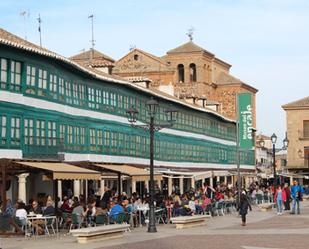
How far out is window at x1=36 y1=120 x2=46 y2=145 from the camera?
3832 centimetres

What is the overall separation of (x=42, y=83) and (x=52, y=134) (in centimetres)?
267

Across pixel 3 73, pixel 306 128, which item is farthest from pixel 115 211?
pixel 306 128

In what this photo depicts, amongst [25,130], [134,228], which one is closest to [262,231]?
[134,228]

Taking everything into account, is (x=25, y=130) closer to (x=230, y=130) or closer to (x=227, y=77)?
(x=230, y=130)

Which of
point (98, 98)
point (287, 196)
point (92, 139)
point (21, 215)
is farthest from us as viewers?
point (98, 98)

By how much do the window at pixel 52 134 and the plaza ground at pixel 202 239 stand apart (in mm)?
Result: 10003

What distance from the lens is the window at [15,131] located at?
3609 cm

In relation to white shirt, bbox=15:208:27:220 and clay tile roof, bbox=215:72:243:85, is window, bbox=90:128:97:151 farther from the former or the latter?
clay tile roof, bbox=215:72:243:85

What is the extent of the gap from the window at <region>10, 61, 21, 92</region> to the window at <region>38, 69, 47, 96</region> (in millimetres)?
1999

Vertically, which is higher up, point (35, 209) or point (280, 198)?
point (280, 198)

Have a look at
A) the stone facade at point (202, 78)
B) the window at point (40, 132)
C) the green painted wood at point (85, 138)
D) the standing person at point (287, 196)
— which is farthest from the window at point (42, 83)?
the stone facade at point (202, 78)

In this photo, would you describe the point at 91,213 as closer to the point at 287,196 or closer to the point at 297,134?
the point at 287,196

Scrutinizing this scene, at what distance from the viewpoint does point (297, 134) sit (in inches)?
3861

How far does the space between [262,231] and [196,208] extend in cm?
947
